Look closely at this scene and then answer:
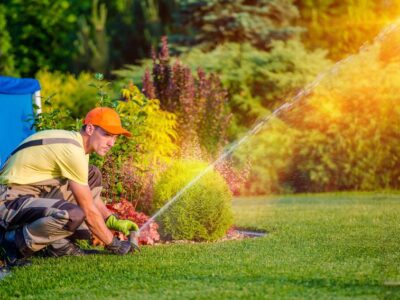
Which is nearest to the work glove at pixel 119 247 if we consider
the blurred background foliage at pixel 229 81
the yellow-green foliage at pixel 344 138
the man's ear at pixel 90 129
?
the man's ear at pixel 90 129

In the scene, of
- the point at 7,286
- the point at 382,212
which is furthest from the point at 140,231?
the point at 382,212

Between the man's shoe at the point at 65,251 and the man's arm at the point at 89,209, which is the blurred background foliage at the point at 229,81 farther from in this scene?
the man's arm at the point at 89,209

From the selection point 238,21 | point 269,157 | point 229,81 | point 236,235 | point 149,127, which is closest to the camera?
point 236,235

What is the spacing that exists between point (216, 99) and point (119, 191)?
4.76 m

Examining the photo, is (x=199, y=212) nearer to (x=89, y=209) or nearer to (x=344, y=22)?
(x=89, y=209)

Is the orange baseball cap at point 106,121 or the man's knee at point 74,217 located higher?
the orange baseball cap at point 106,121

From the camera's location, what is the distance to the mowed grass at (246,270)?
244 inches

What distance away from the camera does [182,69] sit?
13414mm

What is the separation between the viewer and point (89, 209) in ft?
24.1

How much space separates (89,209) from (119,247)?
583 millimetres

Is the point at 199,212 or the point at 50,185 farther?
the point at 199,212

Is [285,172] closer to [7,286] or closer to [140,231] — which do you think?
[140,231]

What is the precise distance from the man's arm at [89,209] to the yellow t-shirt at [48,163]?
5 centimetres

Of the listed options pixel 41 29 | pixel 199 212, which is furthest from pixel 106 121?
pixel 41 29
